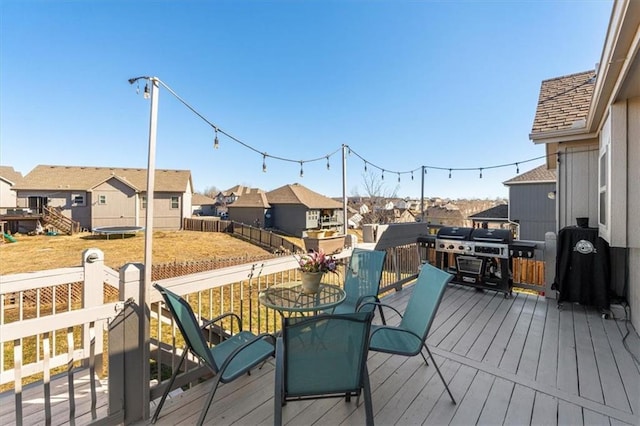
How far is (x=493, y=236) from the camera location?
4.40m

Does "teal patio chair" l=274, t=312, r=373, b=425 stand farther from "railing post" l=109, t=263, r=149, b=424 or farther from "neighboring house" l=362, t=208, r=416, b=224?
"neighboring house" l=362, t=208, r=416, b=224

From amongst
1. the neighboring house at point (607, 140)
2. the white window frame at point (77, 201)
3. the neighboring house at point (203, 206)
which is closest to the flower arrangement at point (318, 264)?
the neighboring house at point (607, 140)

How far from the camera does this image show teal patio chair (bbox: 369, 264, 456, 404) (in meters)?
2.01

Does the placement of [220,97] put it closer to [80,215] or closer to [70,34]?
[70,34]

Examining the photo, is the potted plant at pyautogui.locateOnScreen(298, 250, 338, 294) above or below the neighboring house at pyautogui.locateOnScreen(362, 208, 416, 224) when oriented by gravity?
below

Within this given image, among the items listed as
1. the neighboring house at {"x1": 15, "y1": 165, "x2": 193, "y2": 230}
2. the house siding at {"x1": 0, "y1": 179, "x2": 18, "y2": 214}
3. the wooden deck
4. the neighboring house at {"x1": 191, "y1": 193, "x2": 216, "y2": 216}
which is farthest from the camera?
the neighboring house at {"x1": 191, "y1": 193, "x2": 216, "y2": 216}

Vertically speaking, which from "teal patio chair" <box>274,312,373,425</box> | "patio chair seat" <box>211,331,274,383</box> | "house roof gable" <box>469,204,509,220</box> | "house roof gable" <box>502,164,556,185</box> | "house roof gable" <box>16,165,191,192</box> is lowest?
"patio chair seat" <box>211,331,274,383</box>

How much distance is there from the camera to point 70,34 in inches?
221

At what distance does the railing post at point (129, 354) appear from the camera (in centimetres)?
174

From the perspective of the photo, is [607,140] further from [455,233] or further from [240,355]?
[240,355]

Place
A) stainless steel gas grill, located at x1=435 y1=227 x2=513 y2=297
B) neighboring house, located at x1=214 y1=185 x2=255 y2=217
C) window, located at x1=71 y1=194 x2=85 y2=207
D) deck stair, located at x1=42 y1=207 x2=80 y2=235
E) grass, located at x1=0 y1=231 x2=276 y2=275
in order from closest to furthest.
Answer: stainless steel gas grill, located at x1=435 y1=227 x2=513 y2=297 → grass, located at x1=0 y1=231 x2=276 y2=275 → deck stair, located at x1=42 y1=207 x2=80 y2=235 → window, located at x1=71 y1=194 x2=85 y2=207 → neighboring house, located at x1=214 y1=185 x2=255 y2=217

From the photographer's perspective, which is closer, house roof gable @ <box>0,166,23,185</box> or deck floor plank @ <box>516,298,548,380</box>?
deck floor plank @ <box>516,298,548,380</box>

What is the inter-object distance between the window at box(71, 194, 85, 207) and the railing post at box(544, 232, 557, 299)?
81.3ft

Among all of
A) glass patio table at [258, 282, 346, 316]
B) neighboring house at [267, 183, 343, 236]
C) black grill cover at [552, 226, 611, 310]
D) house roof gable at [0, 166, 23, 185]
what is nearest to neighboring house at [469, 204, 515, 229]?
neighboring house at [267, 183, 343, 236]
